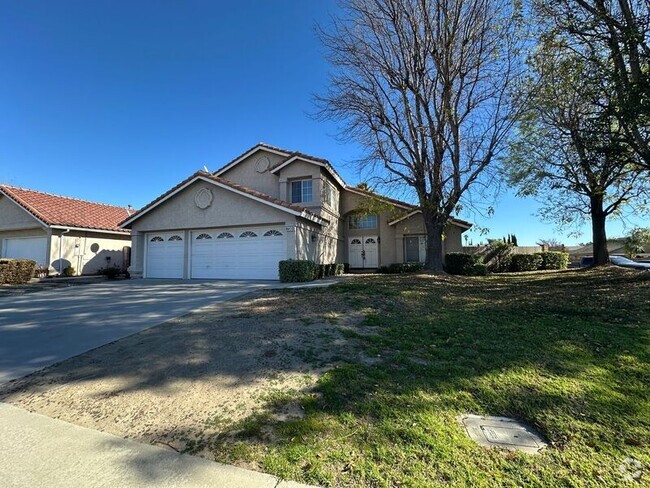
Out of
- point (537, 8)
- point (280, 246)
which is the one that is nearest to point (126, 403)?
point (280, 246)

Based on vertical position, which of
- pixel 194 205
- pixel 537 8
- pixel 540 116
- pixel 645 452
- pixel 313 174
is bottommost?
pixel 645 452

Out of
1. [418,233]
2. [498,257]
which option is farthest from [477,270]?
[498,257]

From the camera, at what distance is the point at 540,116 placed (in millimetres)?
15414

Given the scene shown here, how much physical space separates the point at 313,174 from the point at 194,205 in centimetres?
669

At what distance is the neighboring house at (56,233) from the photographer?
723 inches

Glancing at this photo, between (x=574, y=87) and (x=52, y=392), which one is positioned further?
(x=574, y=87)

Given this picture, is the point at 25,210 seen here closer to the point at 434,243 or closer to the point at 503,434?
the point at 434,243

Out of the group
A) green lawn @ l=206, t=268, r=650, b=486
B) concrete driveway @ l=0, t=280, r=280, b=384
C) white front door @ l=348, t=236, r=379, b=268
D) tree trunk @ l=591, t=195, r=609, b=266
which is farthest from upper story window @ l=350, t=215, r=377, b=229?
green lawn @ l=206, t=268, r=650, b=486

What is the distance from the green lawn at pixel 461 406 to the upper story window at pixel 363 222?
16.3 metres

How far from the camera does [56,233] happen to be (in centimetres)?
1838

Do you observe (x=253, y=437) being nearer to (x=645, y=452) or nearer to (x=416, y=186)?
(x=645, y=452)

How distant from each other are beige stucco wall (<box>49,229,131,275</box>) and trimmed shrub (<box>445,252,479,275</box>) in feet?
67.8

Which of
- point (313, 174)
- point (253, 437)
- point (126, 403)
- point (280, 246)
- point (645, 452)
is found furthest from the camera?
point (313, 174)

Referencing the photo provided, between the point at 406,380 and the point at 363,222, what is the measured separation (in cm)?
1948
